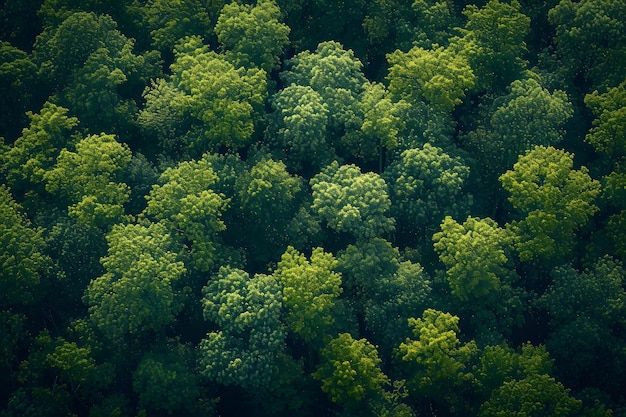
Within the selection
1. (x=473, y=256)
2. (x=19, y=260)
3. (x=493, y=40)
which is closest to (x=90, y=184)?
(x=19, y=260)

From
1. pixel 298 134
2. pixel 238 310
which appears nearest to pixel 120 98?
pixel 298 134

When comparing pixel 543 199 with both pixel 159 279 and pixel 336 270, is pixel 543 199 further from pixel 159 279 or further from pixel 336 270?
pixel 159 279

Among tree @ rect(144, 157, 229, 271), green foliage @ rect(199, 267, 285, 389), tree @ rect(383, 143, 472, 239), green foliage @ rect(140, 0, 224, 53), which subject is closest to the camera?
green foliage @ rect(199, 267, 285, 389)

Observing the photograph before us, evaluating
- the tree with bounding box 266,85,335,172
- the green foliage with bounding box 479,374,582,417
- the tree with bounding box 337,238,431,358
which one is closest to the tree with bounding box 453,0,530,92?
the tree with bounding box 266,85,335,172

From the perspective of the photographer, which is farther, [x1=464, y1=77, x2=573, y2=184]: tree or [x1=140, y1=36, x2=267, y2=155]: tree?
[x1=464, y1=77, x2=573, y2=184]: tree

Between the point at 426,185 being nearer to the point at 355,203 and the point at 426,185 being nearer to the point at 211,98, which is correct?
the point at 355,203

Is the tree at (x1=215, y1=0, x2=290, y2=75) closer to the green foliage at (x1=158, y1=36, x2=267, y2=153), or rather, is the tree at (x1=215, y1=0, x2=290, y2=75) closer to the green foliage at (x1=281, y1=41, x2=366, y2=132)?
the green foliage at (x1=158, y1=36, x2=267, y2=153)
